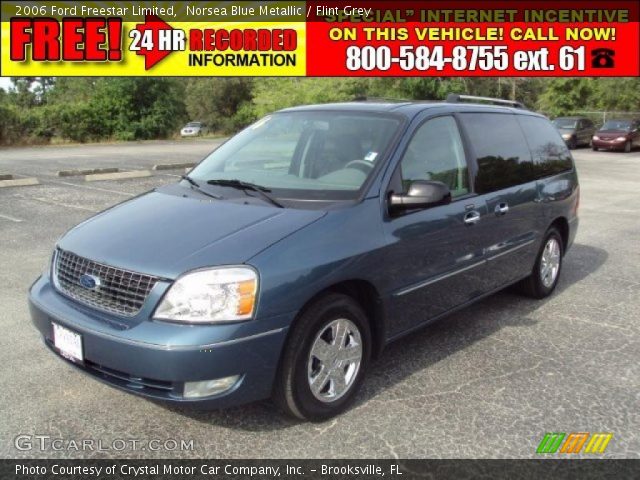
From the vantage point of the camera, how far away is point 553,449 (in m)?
3.13

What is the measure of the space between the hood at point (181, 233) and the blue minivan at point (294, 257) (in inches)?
0.4

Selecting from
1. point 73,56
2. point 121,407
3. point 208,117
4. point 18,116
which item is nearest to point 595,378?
point 121,407

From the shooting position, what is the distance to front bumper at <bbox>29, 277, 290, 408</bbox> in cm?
279

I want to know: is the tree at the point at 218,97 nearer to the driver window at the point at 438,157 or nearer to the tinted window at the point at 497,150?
the tinted window at the point at 497,150

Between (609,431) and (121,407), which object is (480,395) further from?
(121,407)

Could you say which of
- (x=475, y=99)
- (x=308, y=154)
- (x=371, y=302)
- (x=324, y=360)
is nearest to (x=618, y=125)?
(x=475, y=99)

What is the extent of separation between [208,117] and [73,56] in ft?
121

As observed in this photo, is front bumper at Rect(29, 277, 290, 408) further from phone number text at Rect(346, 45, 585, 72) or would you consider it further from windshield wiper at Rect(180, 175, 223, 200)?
phone number text at Rect(346, 45, 585, 72)

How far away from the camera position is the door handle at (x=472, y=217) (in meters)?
4.21

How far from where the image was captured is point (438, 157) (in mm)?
4137

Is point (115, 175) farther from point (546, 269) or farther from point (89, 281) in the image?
point (89, 281)

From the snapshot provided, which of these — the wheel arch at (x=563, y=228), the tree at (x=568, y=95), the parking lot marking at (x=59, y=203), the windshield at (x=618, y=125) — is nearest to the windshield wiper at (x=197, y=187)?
the wheel arch at (x=563, y=228)

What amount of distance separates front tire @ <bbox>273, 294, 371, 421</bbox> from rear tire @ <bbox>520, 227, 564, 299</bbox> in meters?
2.56

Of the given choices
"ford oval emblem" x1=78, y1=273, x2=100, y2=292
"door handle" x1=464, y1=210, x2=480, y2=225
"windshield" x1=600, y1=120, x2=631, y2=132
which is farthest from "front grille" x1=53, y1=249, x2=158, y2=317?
"windshield" x1=600, y1=120, x2=631, y2=132
